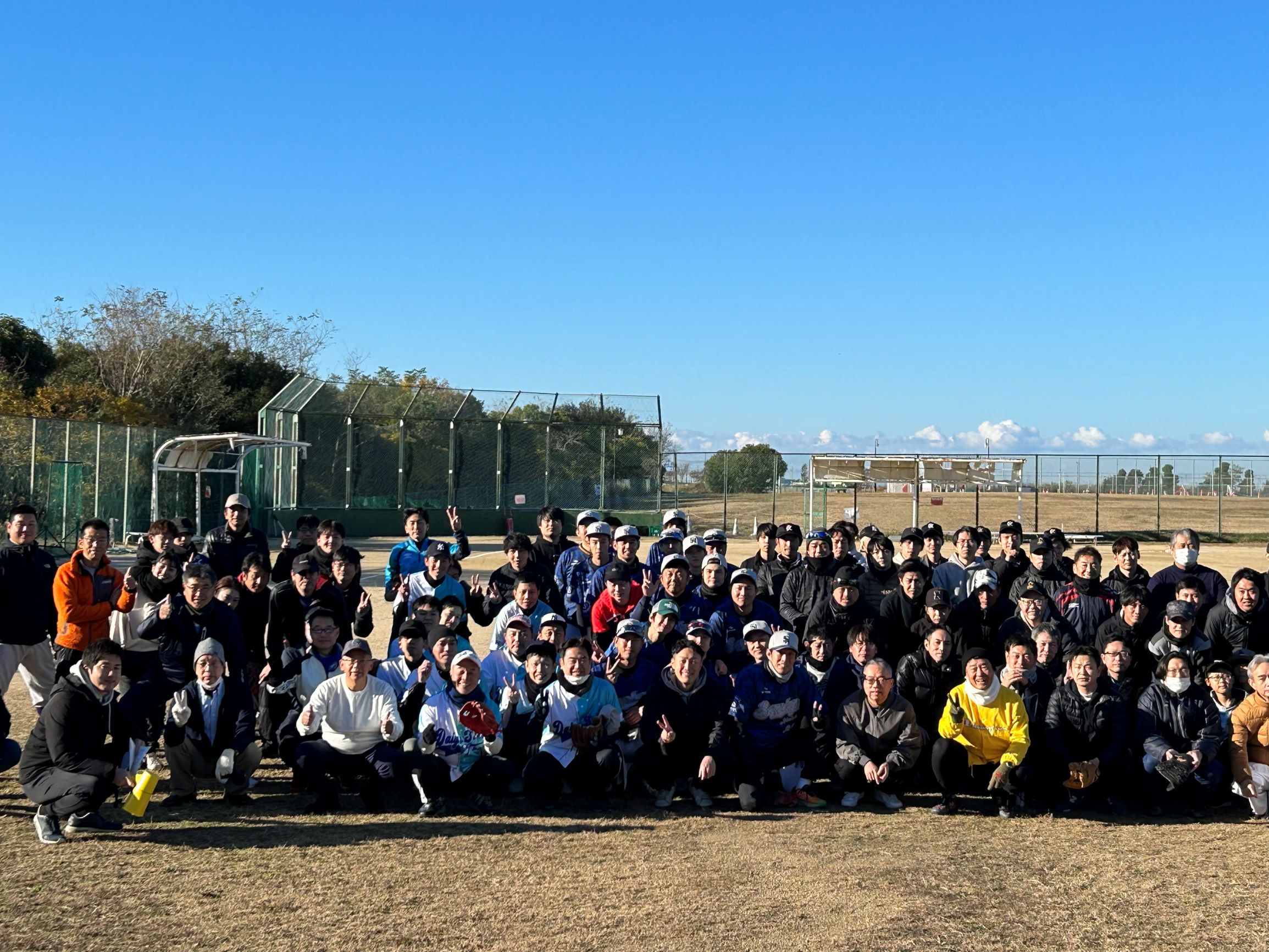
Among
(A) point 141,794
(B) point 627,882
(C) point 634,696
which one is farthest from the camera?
(C) point 634,696

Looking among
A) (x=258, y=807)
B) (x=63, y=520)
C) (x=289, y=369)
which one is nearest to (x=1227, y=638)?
(x=258, y=807)

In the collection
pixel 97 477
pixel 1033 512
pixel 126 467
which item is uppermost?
pixel 126 467

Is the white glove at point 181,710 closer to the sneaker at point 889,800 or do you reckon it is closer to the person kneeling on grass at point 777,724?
the person kneeling on grass at point 777,724

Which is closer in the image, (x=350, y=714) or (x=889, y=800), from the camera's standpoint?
(x=350, y=714)

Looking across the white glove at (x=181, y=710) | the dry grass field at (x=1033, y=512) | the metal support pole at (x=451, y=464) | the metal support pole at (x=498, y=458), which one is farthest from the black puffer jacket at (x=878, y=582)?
the metal support pole at (x=451, y=464)

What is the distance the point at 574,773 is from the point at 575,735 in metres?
0.27

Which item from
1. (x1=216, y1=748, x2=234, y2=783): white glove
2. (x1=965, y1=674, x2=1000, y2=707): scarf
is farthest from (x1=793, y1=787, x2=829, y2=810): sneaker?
(x1=216, y1=748, x2=234, y2=783): white glove

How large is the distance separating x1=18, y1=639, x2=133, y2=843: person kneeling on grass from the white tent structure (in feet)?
52.6

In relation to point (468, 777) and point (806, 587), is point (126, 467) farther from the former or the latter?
point (468, 777)

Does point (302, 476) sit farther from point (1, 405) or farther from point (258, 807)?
point (258, 807)

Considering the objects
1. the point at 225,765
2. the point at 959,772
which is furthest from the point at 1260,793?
the point at 225,765

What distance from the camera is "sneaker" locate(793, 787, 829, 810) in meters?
6.67

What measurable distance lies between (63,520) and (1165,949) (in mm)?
19606

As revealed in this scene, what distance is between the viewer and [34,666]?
7.29m
